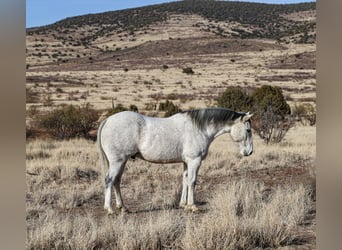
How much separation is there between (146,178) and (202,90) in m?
25.9

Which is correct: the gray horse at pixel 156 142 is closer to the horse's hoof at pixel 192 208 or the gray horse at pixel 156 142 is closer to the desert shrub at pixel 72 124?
the horse's hoof at pixel 192 208

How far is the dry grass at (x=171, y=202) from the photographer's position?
4.83 meters

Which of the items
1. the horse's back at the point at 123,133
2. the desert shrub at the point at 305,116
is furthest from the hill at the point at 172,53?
the horse's back at the point at 123,133

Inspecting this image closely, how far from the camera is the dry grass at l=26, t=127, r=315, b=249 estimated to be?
4.83 m

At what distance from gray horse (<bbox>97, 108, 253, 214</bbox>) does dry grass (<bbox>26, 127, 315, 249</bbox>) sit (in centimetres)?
44

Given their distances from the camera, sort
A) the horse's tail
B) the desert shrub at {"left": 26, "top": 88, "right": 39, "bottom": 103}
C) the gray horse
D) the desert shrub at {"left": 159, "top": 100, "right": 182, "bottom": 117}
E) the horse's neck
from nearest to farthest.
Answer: the gray horse
the horse's tail
the horse's neck
the desert shrub at {"left": 159, "top": 100, "right": 182, "bottom": 117}
the desert shrub at {"left": 26, "top": 88, "right": 39, "bottom": 103}

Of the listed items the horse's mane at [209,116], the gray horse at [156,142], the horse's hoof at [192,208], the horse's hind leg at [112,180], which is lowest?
the horse's hoof at [192,208]

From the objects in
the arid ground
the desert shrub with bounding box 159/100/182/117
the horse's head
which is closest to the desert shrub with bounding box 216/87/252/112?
the desert shrub with bounding box 159/100/182/117

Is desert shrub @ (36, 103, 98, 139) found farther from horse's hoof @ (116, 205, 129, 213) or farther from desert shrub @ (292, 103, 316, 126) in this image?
horse's hoof @ (116, 205, 129, 213)

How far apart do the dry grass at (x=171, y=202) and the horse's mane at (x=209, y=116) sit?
0.93m

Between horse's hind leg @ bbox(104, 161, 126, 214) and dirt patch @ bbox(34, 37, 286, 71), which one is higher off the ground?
dirt patch @ bbox(34, 37, 286, 71)
